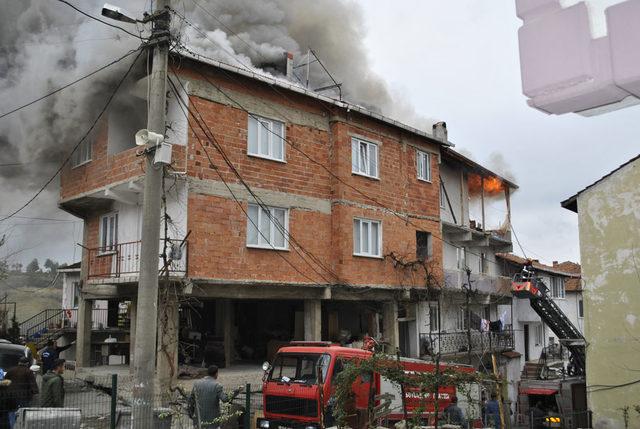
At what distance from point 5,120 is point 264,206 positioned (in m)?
7.57

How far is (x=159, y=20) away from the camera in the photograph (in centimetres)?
1146

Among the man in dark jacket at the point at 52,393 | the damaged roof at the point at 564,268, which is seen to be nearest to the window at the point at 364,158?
the damaged roof at the point at 564,268

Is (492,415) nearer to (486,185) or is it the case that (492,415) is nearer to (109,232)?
(109,232)

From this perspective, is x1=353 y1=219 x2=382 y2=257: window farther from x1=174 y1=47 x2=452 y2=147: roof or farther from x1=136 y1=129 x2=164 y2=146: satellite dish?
x1=136 y1=129 x2=164 y2=146: satellite dish

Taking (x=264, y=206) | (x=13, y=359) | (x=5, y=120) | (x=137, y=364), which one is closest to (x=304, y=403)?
(x=137, y=364)

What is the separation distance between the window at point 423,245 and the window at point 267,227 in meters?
7.36

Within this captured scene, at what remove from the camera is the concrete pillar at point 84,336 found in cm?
2034

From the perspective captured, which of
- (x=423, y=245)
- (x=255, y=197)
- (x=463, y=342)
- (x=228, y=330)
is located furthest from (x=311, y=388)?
(x=463, y=342)

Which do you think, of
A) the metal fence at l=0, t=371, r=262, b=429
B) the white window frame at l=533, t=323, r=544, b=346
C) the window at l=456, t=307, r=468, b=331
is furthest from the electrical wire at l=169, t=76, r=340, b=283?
the white window frame at l=533, t=323, r=544, b=346

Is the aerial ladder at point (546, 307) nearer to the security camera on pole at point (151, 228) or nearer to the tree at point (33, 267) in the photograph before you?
the security camera on pole at point (151, 228)

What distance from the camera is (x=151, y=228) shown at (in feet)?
35.5

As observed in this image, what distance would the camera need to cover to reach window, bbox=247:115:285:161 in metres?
19.6

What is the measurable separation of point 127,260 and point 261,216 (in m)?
4.08

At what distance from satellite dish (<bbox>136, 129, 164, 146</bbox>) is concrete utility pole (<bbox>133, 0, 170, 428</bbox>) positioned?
107 millimetres
